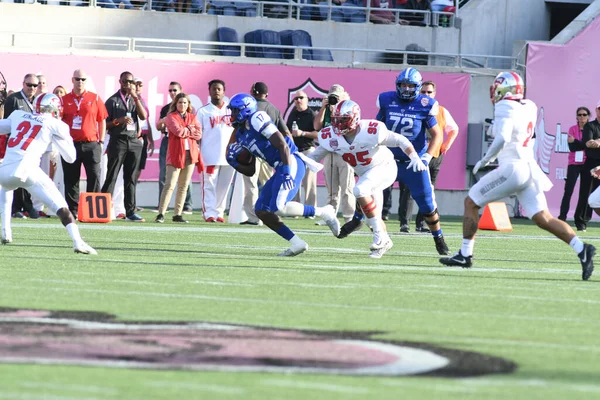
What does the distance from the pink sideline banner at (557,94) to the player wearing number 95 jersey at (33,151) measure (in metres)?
13.1

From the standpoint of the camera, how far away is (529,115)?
1145cm

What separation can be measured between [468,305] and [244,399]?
12.4 feet

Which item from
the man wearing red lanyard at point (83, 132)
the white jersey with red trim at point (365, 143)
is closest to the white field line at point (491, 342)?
the white jersey with red trim at point (365, 143)

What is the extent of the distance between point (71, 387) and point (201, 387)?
513mm

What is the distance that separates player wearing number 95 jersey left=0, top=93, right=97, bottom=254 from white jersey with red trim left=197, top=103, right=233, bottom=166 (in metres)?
5.92

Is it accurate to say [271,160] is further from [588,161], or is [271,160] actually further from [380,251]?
[588,161]

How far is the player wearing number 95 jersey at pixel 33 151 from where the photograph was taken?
12281 millimetres

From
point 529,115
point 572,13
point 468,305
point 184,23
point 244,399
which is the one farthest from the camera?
point 572,13

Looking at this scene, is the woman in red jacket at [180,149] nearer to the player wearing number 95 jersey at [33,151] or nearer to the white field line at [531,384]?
the player wearing number 95 jersey at [33,151]

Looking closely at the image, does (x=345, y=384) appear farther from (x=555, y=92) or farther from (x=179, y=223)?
(x=555, y=92)

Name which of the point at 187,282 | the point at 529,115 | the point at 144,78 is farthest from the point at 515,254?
the point at 144,78

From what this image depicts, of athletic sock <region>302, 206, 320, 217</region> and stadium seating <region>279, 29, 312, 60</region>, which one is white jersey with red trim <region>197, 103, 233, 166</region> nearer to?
athletic sock <region>302, 206, 320, 217</region>

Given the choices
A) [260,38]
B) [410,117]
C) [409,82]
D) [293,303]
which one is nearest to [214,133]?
[410,117]

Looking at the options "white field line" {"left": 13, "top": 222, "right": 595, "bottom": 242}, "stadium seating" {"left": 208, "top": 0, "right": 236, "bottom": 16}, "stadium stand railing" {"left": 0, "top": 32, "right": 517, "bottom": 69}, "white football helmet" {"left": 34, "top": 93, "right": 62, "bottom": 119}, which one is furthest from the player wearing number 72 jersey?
"stadium seating" {"left": 208, "top": 0, "right": 236, "bottom": 16}
